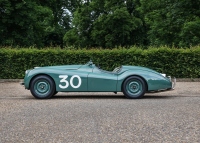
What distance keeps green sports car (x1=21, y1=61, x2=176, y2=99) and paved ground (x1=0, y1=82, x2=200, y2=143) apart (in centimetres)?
121

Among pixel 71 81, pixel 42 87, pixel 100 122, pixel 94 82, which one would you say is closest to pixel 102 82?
pixel 94 82

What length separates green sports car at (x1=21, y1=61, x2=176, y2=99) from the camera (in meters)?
9.91

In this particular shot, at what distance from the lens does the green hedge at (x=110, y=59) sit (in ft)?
57.0

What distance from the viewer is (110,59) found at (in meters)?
17.6

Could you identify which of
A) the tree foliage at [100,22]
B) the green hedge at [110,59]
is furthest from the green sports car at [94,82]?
the tree foliage at [100,22]

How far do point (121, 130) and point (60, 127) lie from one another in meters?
1.00

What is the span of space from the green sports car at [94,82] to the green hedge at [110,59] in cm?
755

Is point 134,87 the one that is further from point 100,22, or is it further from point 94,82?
point 100,22

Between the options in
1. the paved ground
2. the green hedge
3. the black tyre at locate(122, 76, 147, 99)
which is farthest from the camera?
the green hedge

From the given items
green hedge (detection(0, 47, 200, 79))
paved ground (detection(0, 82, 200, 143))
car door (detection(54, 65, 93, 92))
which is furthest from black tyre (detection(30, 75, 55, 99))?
green hedge (detection(0, 47, 200, 79))

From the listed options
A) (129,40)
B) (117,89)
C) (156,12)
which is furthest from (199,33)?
(117,89)

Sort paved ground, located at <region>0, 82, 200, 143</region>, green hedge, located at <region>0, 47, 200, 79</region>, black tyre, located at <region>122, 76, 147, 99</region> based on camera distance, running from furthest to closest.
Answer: green hedge, located at <region>0, 47, 200, 79</region> < black tyre, located at <region>122, 76, 147, 99</region> < paved ground, located at <region>0, 82, 200, 143</region>

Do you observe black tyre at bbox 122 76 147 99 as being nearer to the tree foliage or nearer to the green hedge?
the green hedge

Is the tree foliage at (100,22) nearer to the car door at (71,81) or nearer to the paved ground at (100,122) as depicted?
the car door at (71,81)
